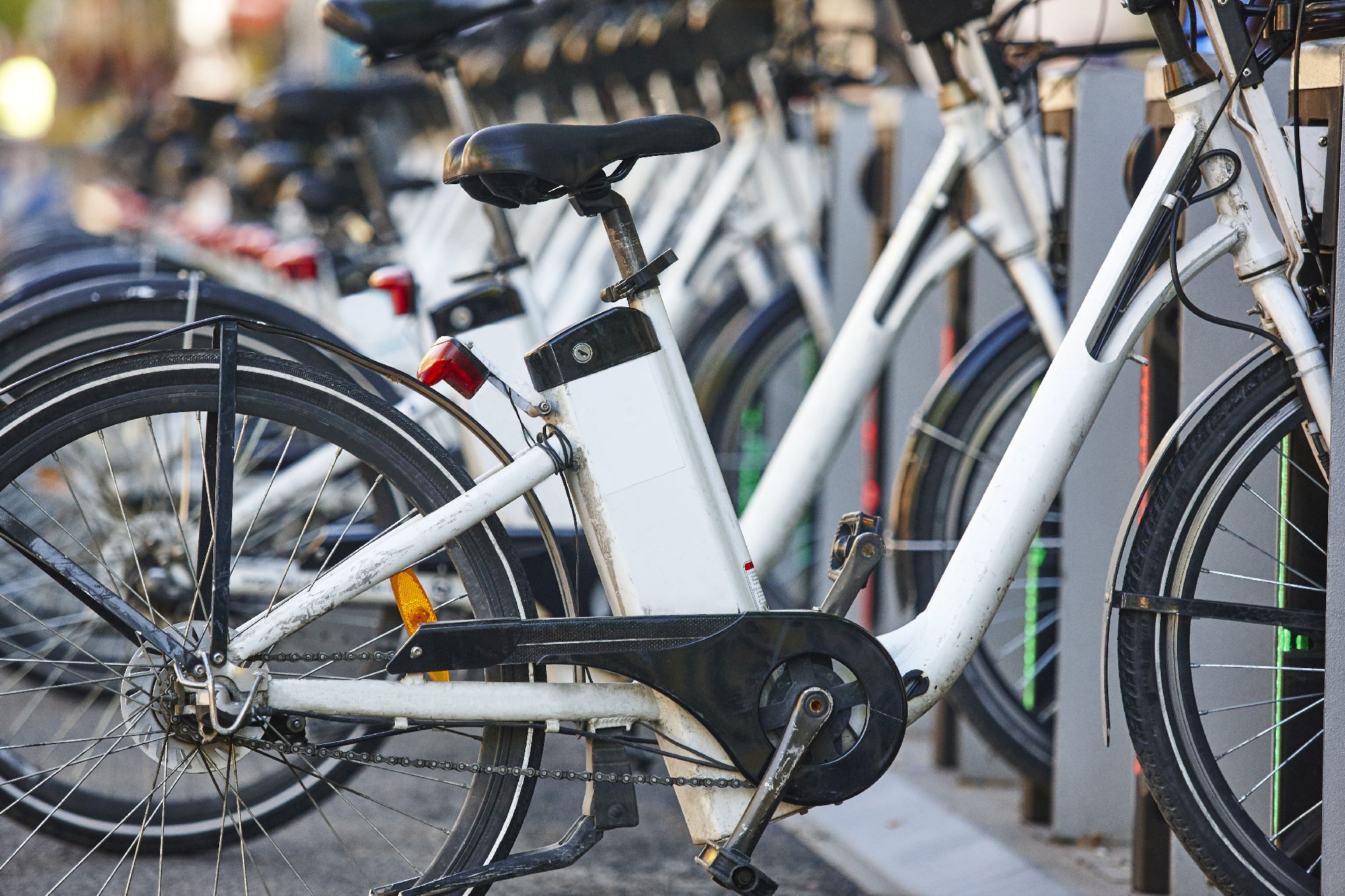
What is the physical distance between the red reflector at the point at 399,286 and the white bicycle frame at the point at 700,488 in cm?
115

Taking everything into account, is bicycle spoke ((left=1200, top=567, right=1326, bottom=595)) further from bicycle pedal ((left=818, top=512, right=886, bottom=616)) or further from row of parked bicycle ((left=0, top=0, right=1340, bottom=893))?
bicycle pedal ((left=818, top=512, right=886, bottom=616))

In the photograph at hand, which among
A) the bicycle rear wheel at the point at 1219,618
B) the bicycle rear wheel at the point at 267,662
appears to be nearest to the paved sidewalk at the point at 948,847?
the bicycle rear wheel at the point at 1219,618

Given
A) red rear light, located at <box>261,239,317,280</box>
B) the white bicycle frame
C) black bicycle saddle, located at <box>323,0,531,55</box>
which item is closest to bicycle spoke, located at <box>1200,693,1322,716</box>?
the white bicycle frame

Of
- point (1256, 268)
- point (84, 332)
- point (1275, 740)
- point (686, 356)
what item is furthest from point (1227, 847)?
point (686, 356)

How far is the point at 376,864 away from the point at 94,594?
1023 millimetres

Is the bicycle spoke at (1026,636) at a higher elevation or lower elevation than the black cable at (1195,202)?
lower

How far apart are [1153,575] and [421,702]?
104 cm

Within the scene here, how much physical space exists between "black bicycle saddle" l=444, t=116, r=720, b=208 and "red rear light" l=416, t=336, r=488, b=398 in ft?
0.70

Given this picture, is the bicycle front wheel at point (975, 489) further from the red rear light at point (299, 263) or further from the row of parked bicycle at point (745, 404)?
the red rear light at point (299, 263)

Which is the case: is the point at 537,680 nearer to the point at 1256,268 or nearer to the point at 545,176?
the point at 545,176

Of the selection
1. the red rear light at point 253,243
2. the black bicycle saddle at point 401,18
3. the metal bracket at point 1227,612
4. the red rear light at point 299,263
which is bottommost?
the metal bracket at point 1227,612

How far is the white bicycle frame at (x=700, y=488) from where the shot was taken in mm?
1920

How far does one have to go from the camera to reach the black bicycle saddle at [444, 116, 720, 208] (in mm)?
1877

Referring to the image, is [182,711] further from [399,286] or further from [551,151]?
[399,286]
